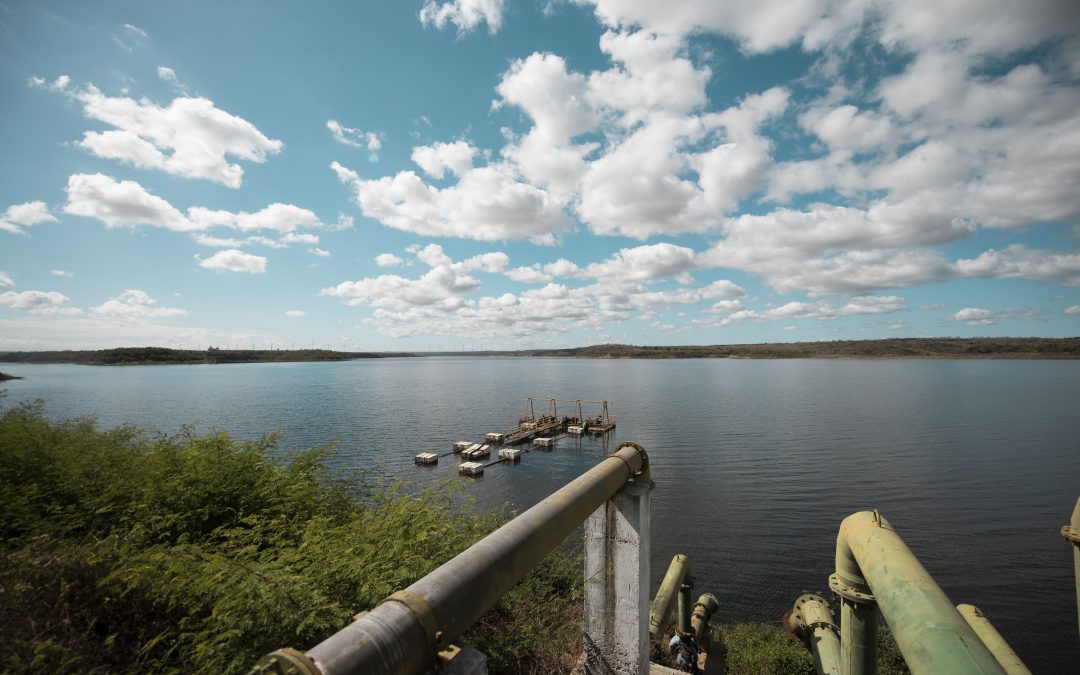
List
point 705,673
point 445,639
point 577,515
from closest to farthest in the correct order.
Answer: point 445,639
point 577,515
point 705,673

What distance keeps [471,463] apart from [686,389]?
70.1m

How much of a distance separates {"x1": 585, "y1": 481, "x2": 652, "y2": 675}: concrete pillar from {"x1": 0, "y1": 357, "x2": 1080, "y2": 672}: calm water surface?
1603cm

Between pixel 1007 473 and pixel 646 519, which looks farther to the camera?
pixel 1007 473

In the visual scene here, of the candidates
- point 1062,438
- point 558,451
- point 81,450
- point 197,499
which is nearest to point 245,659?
point 197,499

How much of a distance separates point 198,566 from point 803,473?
36734 mm

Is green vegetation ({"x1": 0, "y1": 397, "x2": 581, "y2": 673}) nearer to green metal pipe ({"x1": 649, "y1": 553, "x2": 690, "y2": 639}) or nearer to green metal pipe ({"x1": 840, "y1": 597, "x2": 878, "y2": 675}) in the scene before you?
green metal pipe ({"x1": 649, "y1": 553, "x2": 690, "y2": 639})

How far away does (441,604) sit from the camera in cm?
195

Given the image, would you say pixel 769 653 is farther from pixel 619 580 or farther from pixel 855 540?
pixel 855 540

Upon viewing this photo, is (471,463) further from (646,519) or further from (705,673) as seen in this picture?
(646,519)

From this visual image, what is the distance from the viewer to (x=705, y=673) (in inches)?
500

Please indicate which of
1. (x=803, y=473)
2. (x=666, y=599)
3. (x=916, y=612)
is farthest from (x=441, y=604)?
(x=803, y=473)

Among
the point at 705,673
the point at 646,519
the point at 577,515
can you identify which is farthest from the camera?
the point at 705,673

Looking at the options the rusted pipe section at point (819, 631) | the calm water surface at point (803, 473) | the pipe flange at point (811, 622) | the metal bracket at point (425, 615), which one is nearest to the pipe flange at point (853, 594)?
the metal bracket at point (425, 615)

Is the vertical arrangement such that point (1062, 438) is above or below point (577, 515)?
below
